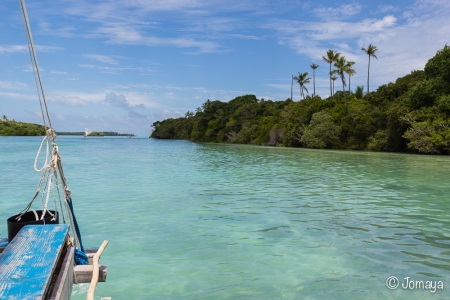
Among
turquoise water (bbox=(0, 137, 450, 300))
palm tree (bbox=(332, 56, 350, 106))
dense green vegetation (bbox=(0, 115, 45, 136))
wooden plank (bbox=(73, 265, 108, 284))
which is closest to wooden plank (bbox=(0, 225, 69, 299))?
wooden plank (bbox=(73, 265, 108, 284))

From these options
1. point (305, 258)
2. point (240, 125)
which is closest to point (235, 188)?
point (305, 258)

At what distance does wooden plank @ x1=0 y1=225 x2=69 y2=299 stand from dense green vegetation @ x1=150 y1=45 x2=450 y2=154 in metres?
36.8

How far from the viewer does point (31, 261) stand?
8.26ft

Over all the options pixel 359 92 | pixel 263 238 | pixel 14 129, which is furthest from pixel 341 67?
pixel 14 129

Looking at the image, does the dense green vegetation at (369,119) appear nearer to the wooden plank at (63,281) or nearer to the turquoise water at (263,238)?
the turquoise water at (263,238)

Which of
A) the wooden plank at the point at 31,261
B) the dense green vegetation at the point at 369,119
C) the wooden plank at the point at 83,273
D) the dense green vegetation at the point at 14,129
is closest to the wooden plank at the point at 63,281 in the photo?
the wooden plank at the point at 31,261

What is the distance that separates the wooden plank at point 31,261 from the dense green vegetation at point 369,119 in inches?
1448

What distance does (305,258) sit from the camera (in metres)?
5.84

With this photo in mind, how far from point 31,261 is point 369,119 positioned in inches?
1774

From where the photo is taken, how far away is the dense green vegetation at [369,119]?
3500 centimetres

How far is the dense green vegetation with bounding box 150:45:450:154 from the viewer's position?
3500cm

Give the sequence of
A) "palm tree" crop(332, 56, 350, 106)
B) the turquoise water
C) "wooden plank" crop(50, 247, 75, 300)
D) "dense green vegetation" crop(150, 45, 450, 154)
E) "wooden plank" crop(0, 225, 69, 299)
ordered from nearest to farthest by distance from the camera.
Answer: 1. "wooden plank" crop(0, 225, 69, 299)
2. "wooden plank" crop(50, 247, 75, 300)
3. the turquoise water
4. "dense green vegetation" crop(150, 45, 450, 154)
5. "palm tree" crop(332, 56, 350, 106)

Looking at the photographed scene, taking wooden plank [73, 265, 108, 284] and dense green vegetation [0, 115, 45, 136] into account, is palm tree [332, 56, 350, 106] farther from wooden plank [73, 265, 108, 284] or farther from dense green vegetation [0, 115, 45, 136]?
dense green vegetation [0, 115, 45, 136]

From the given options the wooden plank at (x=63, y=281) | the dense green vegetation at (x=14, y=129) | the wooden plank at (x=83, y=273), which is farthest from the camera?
the dense green vegetation at (x=14, y=129)
